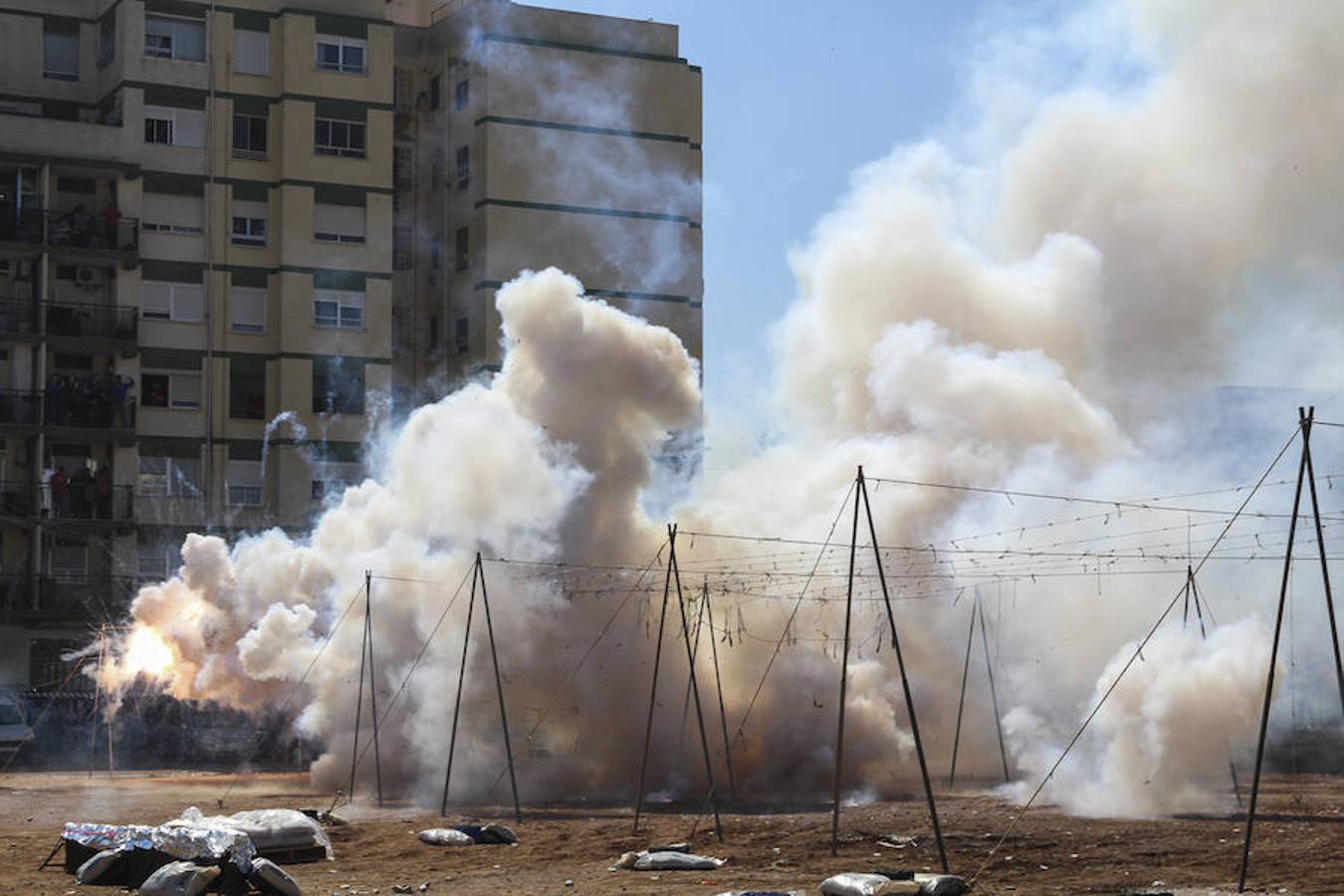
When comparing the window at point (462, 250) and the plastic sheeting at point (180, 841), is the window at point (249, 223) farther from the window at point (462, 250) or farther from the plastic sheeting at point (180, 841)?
the plastic sheeting at point (180, 841)

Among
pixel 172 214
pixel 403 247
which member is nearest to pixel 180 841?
pixel 172 214

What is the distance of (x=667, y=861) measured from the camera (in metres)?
37.6

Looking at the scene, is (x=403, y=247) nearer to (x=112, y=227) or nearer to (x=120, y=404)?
(x=112, y=227)

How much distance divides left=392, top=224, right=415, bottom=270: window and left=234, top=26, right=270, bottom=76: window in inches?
361

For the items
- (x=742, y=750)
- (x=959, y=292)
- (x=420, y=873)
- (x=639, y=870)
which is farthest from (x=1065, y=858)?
(x=959, y=292)

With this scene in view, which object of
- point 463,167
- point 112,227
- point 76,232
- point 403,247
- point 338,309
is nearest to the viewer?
point 76,232

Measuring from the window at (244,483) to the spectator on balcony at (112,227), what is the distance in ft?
31.3

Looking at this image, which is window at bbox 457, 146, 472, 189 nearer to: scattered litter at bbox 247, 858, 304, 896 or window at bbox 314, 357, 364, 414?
window at bbox 314, 357, 364, 414

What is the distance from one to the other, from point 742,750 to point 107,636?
23.9 metres

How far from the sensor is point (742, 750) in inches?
2335

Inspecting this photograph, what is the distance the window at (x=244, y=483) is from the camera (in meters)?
80.2

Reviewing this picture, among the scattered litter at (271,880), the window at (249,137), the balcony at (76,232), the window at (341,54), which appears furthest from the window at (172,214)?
the scattered litter at (271,880)

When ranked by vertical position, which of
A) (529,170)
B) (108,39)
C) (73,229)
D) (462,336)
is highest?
(108,39)

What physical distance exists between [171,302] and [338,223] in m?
7.34
